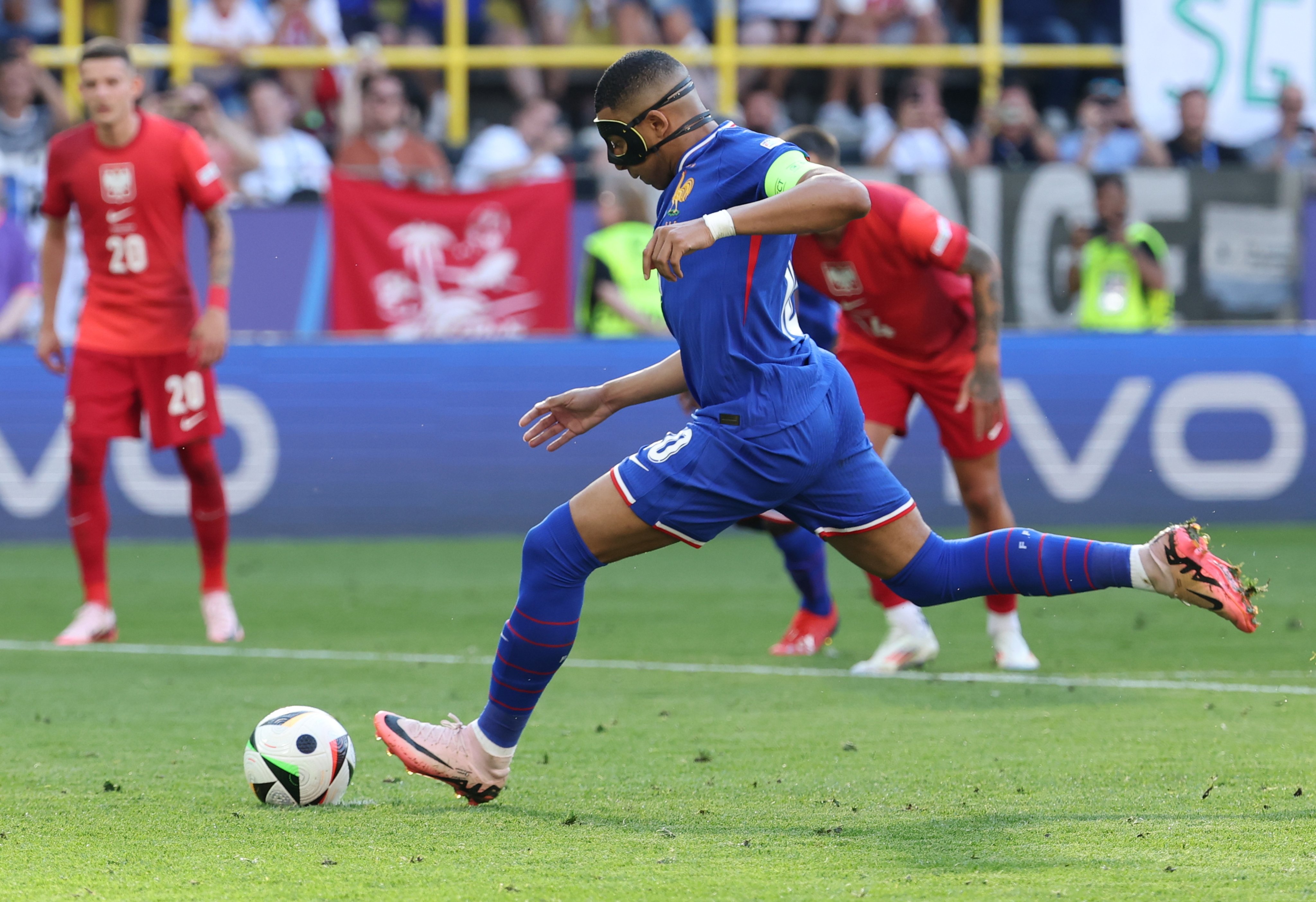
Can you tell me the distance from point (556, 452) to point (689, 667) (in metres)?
4.56

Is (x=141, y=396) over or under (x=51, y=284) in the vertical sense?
under

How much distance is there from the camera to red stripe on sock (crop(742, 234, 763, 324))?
4344 mm

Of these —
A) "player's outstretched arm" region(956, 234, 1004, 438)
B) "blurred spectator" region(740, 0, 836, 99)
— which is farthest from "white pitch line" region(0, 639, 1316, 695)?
"blurred spectator" region(740, 0, 836, 99)

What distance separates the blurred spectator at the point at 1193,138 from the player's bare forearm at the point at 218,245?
9.31m

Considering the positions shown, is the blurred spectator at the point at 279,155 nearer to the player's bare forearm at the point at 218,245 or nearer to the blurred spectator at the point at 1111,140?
the player's bare forearm at the point at 218,245

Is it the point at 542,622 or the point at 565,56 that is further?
the point at 565,56

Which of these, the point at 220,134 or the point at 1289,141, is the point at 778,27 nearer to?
the point at 1289,141

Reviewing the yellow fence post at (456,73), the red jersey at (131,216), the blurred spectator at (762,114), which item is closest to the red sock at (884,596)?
the red jersey at (131,216)

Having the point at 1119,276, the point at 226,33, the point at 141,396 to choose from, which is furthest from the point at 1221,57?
the point at 141,396

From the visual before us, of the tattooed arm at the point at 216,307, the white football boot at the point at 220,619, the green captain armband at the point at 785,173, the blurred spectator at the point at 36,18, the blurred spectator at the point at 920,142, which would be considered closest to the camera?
the green captain armband at the point at 785,173

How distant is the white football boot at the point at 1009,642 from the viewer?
7.16 metres

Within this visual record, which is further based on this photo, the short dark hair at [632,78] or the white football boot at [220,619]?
the white football boot at [220,619]

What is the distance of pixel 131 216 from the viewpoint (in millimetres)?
7895

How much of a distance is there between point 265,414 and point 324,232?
223cm
